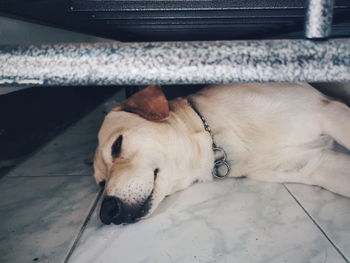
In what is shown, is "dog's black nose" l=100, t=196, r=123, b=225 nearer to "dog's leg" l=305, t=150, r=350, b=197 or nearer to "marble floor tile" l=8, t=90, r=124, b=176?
"marble floor tile" l=8, t=90, r=124, b=176

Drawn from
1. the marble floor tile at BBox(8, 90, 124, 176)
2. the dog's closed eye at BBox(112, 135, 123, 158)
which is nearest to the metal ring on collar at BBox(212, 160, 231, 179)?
the dog's closed eye at BBox(112, 135, 123, 158)

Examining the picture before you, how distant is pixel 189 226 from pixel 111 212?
1.10ft

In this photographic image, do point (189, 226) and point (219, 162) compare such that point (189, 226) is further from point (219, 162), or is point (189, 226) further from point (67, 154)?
point (67, 154)

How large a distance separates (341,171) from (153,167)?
943 mm

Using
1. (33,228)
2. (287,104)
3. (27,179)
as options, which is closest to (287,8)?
(287,104)

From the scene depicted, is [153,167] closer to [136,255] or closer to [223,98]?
[136,255]

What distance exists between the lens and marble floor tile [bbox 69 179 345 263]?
1.23 metres

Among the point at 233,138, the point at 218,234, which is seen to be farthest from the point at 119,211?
the point at 233,138

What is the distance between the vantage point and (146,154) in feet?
5.41

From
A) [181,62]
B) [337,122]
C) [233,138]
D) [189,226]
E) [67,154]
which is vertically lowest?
[67,154]

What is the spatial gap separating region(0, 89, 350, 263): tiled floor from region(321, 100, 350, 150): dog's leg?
27cm

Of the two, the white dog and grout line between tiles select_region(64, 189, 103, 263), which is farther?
the white dog

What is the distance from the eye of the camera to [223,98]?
6.31ft

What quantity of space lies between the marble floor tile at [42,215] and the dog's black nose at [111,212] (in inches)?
5.0
